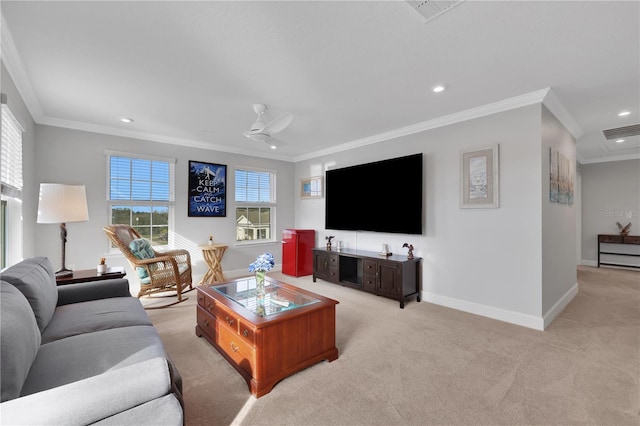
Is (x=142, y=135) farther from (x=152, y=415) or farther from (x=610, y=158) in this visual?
(x=610, y=158)

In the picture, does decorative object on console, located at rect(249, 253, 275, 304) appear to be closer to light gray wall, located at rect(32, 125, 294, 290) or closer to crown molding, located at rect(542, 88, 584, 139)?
light gray wall, located at rect(32, 125, 294, 290)

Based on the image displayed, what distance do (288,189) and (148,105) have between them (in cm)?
333

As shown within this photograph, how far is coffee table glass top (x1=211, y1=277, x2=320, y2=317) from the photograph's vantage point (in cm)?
230

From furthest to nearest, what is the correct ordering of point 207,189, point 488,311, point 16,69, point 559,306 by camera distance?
1. point 207,189
2. point 559,306
3. point 488,311
4. point 16,69

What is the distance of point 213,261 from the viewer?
4.84 m

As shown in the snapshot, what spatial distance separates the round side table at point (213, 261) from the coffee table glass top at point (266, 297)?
193 centimetres

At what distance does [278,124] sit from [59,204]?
92.4 inches

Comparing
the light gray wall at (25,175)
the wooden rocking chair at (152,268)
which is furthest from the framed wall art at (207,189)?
the light gray wall at (25,175)

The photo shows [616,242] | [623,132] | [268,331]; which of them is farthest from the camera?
[616,242]

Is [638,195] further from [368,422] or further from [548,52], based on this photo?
[368,422]

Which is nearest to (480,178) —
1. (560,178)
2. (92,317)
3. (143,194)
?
(560,178)

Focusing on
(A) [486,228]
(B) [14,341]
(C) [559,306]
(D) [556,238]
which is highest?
(A) [486,228]

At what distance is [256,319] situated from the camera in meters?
2.02

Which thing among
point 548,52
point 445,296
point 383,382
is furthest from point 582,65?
point 383,382
